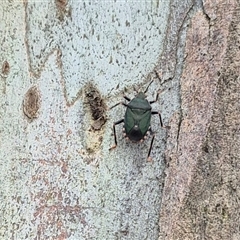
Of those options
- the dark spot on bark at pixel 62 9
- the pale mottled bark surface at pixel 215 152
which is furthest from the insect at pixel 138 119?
the dark spot on bark at pixel 62 9

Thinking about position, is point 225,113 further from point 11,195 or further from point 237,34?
point 11,195

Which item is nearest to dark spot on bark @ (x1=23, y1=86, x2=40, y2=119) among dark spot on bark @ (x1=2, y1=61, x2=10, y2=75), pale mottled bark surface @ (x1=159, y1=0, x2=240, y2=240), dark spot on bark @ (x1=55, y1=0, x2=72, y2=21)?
dark spot on bark @ (x1=2, y1=61, x2=10, y2=75)

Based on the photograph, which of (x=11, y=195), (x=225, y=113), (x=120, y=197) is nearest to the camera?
(x=225, y=113)

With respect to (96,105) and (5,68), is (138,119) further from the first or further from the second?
(5,68)

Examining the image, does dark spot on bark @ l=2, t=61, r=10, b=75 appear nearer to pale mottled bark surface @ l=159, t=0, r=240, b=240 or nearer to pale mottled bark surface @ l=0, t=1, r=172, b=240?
pale mottled bark surface @ l=0, t=1, r=172, b=240

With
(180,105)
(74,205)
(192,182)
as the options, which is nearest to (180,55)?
(180,105)

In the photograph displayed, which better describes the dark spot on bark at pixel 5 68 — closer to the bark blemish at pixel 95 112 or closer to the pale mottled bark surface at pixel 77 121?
the pale mottled bark surface at pixel 77 121
